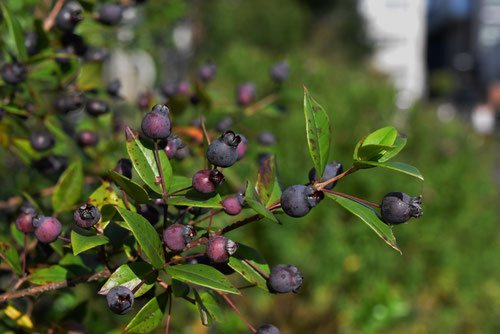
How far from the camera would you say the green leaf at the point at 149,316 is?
56cm

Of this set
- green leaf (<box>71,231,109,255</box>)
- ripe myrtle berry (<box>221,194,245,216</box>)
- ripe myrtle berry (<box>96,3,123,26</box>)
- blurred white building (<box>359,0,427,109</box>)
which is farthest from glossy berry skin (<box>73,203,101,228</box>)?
blurred white building (<box>359,0,427,109</box>)

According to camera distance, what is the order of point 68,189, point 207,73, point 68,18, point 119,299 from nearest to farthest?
1. point 119,299
2. point 68,189
3. point 68,18
4. point 207,73

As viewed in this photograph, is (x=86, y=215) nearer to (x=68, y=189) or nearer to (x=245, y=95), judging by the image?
(x=68, y=189)

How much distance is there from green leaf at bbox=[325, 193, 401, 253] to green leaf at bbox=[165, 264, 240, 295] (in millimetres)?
114

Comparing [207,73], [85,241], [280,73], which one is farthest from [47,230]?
[280,73]

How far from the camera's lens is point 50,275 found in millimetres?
659

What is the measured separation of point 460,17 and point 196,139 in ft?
87.4

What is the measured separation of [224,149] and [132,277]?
139mm

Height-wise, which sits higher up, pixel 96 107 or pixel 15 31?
pixel 15 31

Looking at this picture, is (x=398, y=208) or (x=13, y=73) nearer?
(x=398, y=208)

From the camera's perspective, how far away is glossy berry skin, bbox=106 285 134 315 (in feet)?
1.72

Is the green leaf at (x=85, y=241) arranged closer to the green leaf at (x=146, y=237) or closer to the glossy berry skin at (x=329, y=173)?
the green leaf at (x=146, y=237)

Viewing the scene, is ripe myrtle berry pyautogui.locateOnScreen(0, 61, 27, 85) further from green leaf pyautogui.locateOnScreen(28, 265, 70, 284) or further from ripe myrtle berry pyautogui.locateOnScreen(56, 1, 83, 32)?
green leaf pyautogui.locateOnScreen(28, 265, 70, 284)

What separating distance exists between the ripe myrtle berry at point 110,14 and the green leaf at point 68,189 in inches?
11.4
